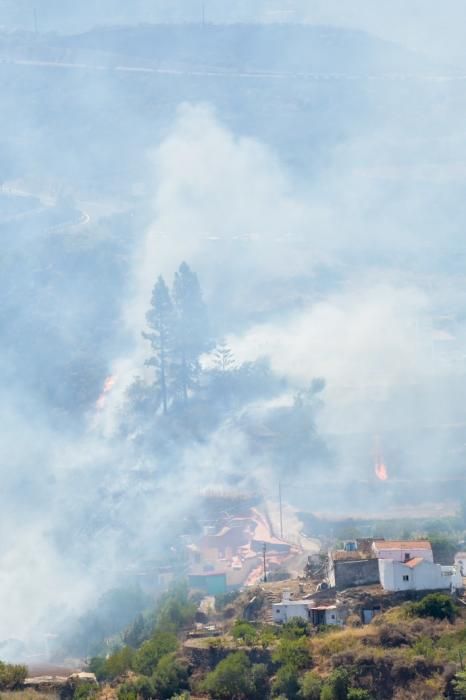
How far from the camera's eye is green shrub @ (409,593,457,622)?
27938 mm

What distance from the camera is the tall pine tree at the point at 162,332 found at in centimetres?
5269

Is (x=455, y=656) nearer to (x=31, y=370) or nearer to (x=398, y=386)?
(x=398, y=386)

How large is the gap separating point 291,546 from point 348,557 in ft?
34.8

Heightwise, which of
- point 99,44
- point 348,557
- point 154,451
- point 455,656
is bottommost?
point 455,656

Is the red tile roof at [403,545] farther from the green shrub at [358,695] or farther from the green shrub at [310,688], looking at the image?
the green shrub at [358,695]

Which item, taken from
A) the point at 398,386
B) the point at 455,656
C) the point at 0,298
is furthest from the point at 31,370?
the point at 455,656

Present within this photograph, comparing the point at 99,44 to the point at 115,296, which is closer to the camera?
the point at 115,296

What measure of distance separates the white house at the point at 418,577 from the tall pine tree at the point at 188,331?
76.4 ft

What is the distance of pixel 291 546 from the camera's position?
41.0 m

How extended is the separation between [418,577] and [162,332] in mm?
24735

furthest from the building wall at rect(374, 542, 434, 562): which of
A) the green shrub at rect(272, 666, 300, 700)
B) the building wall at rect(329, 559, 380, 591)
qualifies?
the green shrub at rect(272, 666, 300, 700)

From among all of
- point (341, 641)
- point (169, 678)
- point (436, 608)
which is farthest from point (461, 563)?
point (169, 678)

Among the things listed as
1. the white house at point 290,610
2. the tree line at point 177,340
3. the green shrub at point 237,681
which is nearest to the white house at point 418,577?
the white house at point 290,610

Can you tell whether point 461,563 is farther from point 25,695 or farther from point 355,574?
point 25,695
